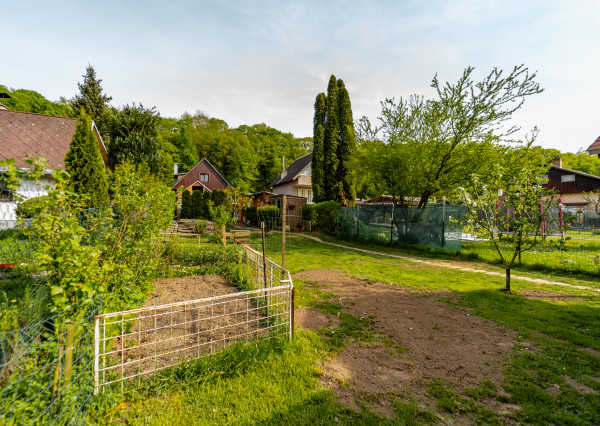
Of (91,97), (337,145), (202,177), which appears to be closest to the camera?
(337,145)

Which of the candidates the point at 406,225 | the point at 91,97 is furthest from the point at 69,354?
the point at 91,97

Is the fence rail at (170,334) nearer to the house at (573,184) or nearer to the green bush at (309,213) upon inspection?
the green bush at (309,213)

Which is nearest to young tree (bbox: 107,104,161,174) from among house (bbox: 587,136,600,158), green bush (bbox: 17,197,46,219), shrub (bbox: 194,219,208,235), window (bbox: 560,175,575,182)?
shrub (bbox: 194,219,208,235)

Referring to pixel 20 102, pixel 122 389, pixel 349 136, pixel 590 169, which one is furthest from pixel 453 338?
pixel 590 169

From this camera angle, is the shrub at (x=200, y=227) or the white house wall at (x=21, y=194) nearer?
the white house wall at (x=21, y=194)

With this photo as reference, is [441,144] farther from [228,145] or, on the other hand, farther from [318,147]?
[228,145]

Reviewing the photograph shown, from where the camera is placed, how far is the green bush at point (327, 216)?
17.1m

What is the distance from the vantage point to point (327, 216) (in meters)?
17.5

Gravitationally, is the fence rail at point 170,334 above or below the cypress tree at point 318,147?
below

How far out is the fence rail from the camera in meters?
2.41

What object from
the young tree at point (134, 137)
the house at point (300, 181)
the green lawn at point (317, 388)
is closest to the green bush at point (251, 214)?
the house at point (300, 181)

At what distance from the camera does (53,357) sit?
6.64ft

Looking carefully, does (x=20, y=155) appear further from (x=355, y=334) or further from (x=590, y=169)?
(x=590, y=169)

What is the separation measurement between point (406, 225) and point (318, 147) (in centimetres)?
1030
